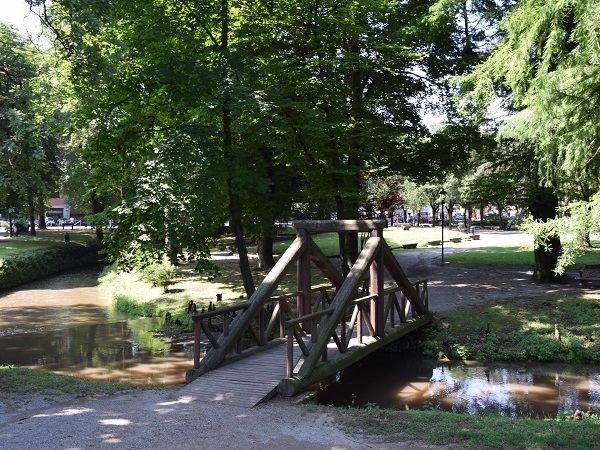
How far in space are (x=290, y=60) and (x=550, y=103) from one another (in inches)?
426

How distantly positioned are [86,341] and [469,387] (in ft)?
38.3

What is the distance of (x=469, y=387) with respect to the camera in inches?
463

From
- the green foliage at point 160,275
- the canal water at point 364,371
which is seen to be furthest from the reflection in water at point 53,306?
the green foliage at point 160,275

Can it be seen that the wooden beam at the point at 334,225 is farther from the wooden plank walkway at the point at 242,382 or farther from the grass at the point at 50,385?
the grass at the point at 50,385

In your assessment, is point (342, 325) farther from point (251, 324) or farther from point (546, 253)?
point (546, 253)

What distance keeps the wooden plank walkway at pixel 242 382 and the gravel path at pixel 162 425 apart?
221 millimetres

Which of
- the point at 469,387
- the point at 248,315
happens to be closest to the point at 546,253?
the point at 469,387

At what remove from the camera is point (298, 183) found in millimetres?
26906

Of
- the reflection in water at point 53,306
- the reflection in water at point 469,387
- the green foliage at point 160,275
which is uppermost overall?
the green foliage at point 160,275

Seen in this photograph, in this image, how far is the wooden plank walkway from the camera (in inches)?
347

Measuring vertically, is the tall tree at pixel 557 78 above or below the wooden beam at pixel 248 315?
above

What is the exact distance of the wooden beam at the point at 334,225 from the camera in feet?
38.5

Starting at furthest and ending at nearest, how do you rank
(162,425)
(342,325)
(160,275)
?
1. (160,275)
2. (342,325)
3. (162,425)

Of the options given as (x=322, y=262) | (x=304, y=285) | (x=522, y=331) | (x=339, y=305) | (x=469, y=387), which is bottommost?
(x=469, y=387)
